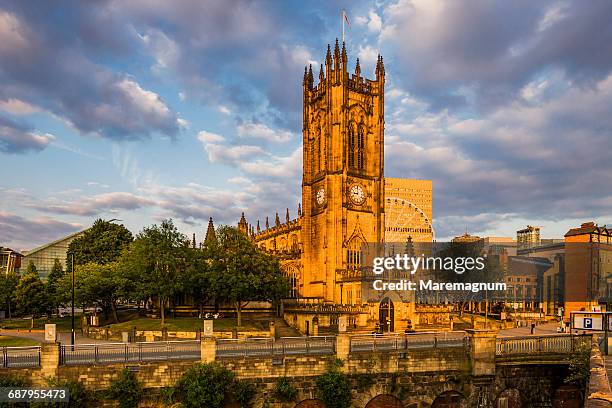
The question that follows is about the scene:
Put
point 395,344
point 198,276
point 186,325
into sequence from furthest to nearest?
point 198,276, point 186,325, point 395,344

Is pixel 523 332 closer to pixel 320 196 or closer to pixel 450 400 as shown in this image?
pixel 450 400

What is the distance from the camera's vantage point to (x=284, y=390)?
101 ft

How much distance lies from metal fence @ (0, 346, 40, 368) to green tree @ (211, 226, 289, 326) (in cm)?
2871

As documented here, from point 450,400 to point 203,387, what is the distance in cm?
1616

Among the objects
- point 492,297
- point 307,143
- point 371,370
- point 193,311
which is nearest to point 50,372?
point 371,370

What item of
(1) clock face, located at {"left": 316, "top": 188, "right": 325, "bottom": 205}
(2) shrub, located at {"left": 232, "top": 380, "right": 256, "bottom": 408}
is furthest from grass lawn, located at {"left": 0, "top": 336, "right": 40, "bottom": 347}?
(1) clock face, located at {"left": 316, "top": 188, "right": 325, "bottom": 205}

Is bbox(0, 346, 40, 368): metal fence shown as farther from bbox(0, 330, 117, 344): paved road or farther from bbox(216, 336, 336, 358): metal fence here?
bbox(0, 330, 117, 344): paved road

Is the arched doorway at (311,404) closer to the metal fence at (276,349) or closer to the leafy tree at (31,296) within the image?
the metal fence at (276,349)

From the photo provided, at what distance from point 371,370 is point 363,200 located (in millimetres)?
49609

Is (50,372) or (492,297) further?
(492,297)

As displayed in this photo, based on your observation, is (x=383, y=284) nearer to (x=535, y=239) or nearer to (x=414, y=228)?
(x=414, y=228)

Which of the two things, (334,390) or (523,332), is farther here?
(523,332)

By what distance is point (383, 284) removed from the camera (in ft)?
219

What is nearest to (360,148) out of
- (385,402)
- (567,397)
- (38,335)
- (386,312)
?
(386,312)
